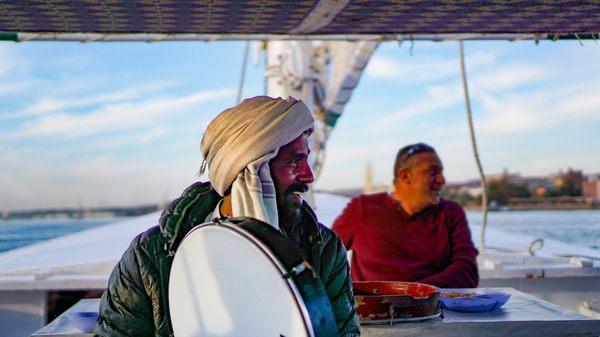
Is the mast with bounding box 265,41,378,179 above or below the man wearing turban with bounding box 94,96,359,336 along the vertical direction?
above

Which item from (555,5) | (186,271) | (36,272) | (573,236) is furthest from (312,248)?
(573,236)

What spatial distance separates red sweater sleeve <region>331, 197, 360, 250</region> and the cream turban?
226cm

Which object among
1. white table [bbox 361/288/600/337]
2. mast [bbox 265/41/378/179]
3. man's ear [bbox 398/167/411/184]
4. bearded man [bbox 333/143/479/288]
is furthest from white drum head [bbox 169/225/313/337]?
mast [bbox 265/41/378/179]

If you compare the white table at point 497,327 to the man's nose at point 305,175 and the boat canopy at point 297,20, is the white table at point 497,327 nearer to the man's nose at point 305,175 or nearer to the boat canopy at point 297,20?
the man's nose at point 305,175

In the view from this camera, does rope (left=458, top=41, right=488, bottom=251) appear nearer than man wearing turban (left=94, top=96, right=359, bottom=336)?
No

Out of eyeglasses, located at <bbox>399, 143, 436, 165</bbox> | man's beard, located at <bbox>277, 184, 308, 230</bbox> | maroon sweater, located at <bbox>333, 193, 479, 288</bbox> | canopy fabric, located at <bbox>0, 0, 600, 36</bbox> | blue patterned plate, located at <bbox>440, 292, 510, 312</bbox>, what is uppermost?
canopy fabric, located at <bbox>0, 0, 600, 36</bbox>

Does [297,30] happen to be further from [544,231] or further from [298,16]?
[544,231]

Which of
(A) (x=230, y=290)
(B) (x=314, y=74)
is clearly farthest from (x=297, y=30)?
(B) (x=314, y=74)

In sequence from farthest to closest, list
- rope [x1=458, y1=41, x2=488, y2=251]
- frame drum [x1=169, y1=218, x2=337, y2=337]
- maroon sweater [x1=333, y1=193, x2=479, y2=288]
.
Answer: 1. rope [x1=458, y1=41, x2=488, y2=251]
2. maroon sweater [x1=333, y1=193, x2=479, y2=288]
3. frame drum [x1=169, y1=218, x2=337, y2=337]

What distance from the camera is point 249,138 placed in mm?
1821

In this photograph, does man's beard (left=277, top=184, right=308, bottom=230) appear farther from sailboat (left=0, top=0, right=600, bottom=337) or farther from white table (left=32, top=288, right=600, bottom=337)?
sailboat (left=0, top=0, right=600, bottom=337)

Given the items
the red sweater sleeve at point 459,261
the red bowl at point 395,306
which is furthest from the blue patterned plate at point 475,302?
the red sweater sleeve at point 459,261

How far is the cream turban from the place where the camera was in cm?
182

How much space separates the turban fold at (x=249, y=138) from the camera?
1818mm
